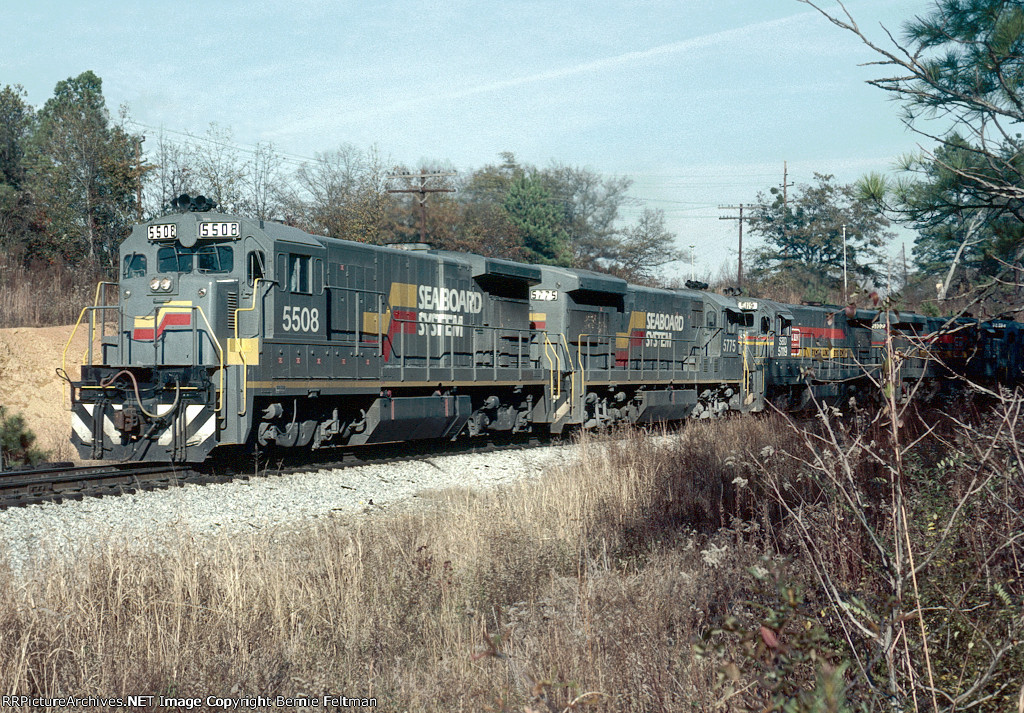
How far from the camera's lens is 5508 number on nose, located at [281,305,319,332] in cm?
1173

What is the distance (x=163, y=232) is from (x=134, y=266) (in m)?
0.81

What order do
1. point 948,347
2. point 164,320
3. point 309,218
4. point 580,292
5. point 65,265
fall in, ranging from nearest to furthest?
1. point 164,320
2. point 580,292
3. point 948,347
4. point 65,265
5. point 309,218

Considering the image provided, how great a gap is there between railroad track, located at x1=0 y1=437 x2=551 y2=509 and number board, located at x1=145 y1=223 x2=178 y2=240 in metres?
3.13

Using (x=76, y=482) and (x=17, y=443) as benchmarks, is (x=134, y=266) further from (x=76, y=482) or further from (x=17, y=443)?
(x=17, y=443)

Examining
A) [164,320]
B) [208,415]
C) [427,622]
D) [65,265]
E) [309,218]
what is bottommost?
[427,622]

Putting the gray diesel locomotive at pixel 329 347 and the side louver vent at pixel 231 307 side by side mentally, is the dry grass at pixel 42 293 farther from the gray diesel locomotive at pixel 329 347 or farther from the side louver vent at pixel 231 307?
the side louver vent at pixel 231 307

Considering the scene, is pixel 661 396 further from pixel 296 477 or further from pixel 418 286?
pixel 296 477

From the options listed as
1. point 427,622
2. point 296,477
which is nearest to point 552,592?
point 427,622

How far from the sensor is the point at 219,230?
38.3ft

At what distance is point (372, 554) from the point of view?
258 inches

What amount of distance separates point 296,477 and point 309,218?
2617 cm

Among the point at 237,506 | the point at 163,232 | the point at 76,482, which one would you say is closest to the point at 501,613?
the point at 237,506

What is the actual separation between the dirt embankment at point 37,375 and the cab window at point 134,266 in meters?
7.19

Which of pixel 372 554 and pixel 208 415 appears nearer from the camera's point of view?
pixel 372 554
